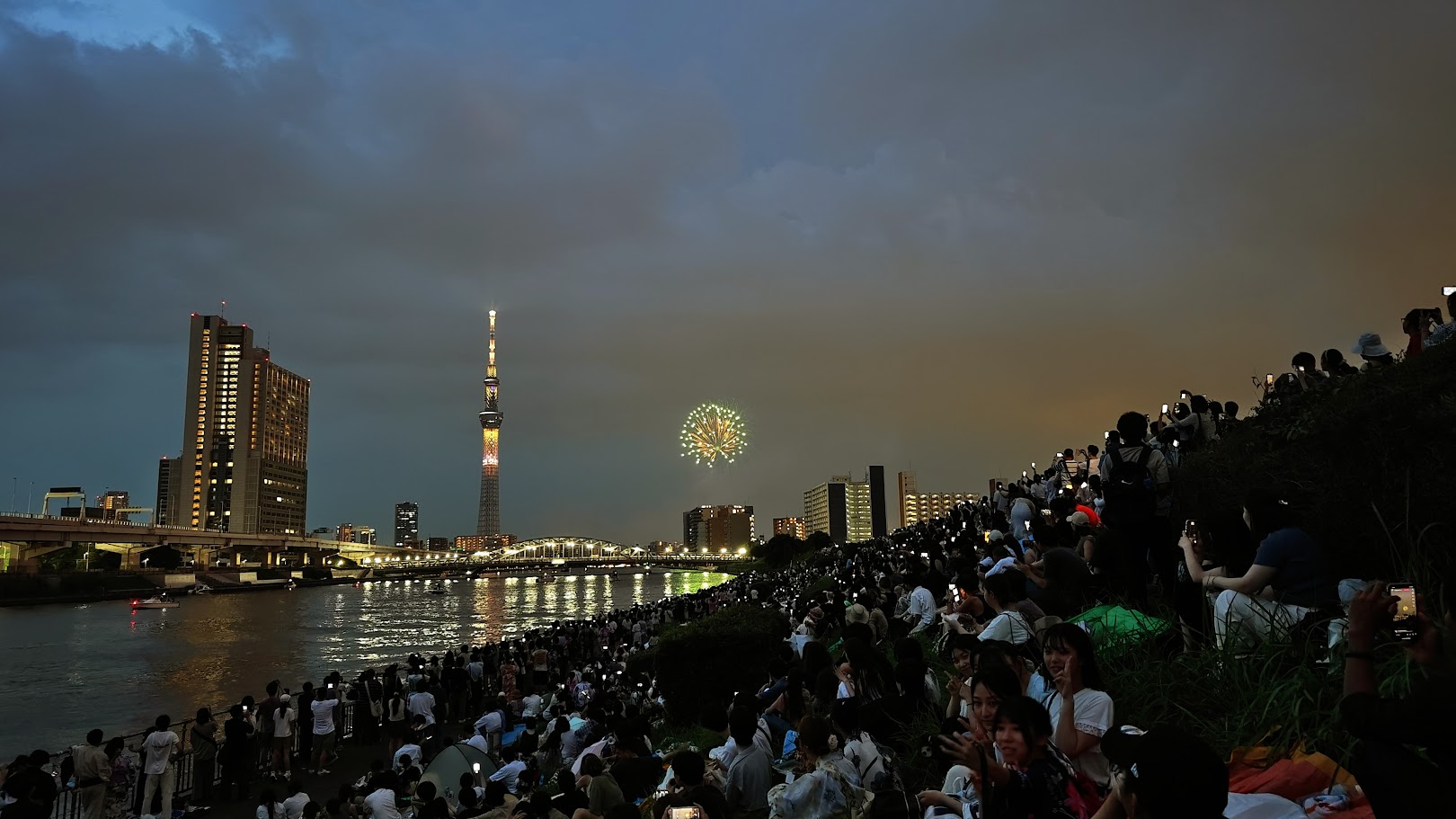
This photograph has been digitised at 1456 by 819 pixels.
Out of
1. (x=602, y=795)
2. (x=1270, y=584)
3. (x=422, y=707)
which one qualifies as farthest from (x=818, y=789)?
(x=422, y=707)

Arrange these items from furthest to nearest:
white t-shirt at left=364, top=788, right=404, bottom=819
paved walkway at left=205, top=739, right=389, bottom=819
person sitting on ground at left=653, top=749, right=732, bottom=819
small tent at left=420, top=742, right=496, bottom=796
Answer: paved walkway at left=205, top=739, right=389, bottom=819
small tent at left=420, top=742, right=496, bottom=796
white t-shirt at left=364, top=788, right=404, bottom=819
person sitting on ground at left=653, top=749, right=732, bottom=819

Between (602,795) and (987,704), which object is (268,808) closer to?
(602,795)

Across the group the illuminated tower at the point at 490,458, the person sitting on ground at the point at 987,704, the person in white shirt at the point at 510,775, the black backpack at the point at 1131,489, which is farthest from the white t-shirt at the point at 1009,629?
the illuminated tower at the point at 490,458

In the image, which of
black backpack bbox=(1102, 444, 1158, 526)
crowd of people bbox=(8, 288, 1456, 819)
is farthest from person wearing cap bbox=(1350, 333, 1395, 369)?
black backpack bbox=(1102, 444, 1158, 526)

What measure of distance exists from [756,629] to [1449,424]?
1014 cm

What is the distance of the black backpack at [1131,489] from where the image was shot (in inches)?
→ 263

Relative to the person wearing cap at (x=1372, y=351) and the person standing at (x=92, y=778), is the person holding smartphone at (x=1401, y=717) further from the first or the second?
the person standing at (x=92, y=778)

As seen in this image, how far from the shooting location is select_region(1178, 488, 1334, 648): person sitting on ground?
4.42 m

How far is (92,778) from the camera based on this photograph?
10078mm

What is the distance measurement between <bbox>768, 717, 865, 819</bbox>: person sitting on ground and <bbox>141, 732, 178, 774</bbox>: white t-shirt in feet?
33.2

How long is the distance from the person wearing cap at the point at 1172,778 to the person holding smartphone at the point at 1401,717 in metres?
0.57

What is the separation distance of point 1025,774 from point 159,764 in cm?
1222

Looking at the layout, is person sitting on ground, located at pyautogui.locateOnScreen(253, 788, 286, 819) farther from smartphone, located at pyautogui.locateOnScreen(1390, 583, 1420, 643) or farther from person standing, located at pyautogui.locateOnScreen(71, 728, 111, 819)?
smartphone, located at pyautogui.locateOnScreen(1390, 583, 1420, 643)

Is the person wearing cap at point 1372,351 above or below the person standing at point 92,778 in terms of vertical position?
above
